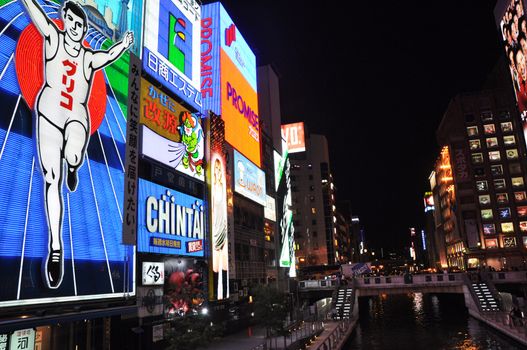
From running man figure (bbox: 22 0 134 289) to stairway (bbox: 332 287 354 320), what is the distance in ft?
129

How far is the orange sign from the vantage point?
5400 cm

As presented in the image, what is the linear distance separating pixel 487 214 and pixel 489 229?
13.2ft

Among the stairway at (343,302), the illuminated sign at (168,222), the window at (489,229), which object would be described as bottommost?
the stairway at (343,302)

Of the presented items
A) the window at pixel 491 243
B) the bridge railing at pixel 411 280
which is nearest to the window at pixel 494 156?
the window at pixel 491 243

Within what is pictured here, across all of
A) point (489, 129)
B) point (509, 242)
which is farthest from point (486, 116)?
point (509, 242)

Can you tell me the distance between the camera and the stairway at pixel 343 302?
55.4 metres

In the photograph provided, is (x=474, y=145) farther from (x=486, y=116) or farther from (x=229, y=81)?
(x=229, y=81)

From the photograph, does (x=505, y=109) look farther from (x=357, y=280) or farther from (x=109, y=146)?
(x=109, y=146)

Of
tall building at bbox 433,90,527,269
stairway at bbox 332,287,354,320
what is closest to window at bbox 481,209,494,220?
tall building at bbox 433,90,527,269

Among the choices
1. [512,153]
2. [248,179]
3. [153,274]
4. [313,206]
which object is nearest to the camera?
[153,274]

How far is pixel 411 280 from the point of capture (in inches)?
2485

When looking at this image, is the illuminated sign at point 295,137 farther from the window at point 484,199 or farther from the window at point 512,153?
the window at point 512,153

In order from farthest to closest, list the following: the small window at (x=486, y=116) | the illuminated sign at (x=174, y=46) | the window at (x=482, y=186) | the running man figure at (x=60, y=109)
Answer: the small window at (x=486, y=116), the window at (x=482, y=186), the illuminated sign at (x=174, y=46), the running man figure at (x=60, y=109)

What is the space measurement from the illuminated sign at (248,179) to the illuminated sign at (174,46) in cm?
1225
